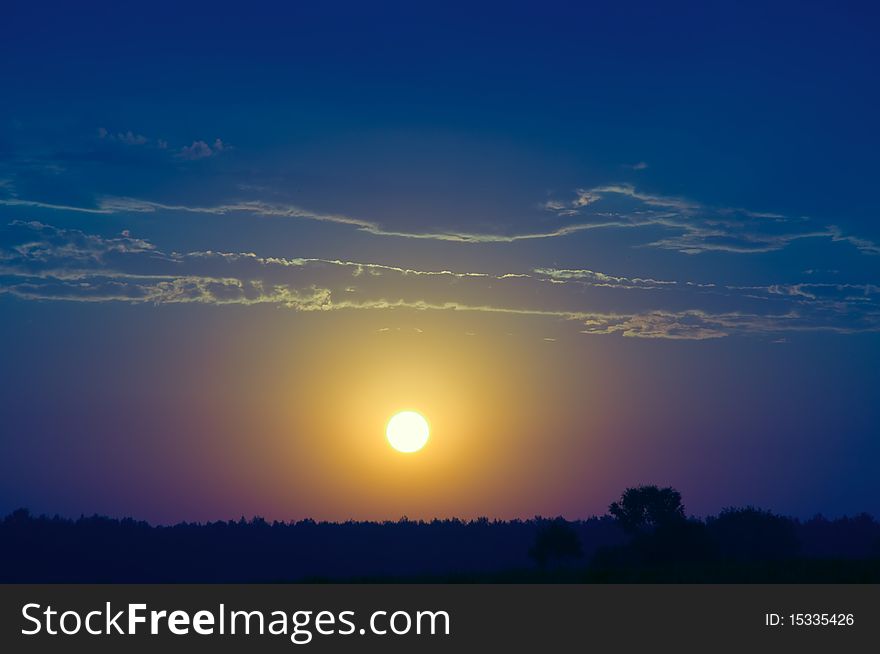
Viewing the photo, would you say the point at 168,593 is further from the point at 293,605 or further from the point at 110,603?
the point at 293,605

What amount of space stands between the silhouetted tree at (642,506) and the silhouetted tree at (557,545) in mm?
Result: 12175

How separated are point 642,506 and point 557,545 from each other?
51.9 feet

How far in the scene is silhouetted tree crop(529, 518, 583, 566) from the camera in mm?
111500

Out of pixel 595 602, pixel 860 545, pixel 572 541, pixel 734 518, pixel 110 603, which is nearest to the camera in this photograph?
pixel 110 603

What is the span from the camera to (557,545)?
112 metres

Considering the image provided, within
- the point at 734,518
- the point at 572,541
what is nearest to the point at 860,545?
the point at 734,518

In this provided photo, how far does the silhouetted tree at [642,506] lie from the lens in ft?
399

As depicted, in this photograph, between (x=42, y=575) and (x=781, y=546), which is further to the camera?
(x=42, y=575)

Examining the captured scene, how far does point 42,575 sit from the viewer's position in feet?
634

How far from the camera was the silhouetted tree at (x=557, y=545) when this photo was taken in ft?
366

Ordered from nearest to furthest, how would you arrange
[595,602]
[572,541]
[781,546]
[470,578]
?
1. [595,602]
2. [470,578]
3. [572,541]
4. [781,546]

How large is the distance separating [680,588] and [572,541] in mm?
65333

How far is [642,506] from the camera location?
12319cm

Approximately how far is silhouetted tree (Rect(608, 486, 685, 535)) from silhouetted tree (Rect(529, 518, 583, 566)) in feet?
39.9
